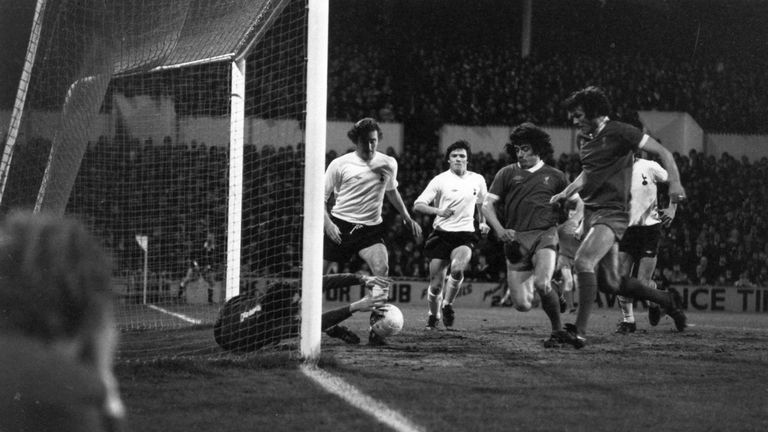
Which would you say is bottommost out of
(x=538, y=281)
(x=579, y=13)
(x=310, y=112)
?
(x=538, y=281)

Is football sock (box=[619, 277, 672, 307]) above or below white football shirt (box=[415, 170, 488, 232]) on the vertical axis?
below

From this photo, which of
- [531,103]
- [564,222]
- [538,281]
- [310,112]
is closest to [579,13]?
[531,103]

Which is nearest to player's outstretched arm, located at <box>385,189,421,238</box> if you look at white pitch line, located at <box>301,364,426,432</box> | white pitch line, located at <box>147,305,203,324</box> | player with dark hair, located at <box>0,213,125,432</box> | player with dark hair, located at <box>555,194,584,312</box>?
white pitch line, located at <box>147,305,203,324</box>

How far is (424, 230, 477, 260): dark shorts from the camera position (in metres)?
11.5

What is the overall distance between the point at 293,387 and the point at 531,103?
20891 mm

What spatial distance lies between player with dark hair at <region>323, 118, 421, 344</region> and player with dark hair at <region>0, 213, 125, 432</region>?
7.36m

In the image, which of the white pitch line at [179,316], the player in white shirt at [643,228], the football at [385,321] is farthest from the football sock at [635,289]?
the white pitch line at [179,316]

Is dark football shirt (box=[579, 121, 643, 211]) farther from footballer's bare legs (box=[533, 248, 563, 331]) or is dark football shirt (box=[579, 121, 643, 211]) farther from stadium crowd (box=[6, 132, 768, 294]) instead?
stadium crowd (box=[6, 132, 768, 294])

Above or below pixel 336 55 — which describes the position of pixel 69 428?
below

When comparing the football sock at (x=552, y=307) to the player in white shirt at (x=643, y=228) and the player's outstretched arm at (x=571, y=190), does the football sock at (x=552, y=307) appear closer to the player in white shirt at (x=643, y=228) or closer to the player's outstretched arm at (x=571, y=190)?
the player's outstretched arm at (x=571, y=190)

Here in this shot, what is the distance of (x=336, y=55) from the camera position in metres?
26.6

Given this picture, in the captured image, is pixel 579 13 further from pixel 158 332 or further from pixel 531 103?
pixel 158 332

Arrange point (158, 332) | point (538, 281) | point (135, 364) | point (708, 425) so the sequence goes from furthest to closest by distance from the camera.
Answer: point (158, 332), point (538, 281), point (135, 364), point (708, 425)

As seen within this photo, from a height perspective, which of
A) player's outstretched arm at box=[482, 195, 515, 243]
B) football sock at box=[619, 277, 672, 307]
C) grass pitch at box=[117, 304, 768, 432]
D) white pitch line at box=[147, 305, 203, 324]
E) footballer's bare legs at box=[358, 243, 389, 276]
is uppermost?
player's outstretched arm at box=[482, 195, 515, 243]
